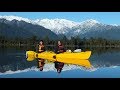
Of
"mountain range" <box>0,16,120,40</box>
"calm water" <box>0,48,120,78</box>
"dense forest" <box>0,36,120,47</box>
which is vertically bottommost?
"calm water" <box>0,48,120,78</box>

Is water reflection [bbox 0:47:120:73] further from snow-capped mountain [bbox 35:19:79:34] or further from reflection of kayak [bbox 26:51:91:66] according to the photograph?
snow-capped mountain [bbox 35:19:79:34]

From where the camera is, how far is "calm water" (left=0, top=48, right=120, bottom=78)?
8742mm

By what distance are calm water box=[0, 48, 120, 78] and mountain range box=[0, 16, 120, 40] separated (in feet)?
1.14

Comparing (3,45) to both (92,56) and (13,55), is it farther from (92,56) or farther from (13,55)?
(92,56)

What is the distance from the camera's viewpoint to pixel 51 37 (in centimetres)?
905

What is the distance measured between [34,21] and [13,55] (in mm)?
1198

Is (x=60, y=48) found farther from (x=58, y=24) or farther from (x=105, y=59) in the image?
(x=105, y=59)

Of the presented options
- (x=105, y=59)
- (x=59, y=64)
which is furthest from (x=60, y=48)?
(x=105, y=59)

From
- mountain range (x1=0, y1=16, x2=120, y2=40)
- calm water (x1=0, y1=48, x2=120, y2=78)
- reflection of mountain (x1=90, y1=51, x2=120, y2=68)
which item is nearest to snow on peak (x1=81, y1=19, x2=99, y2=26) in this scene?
mountain range (x1=0, y1=16, x2=120, y2=40)

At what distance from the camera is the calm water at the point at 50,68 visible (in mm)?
8742

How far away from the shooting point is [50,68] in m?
8.94

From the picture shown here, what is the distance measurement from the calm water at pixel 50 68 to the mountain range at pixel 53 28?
1.14 ft
